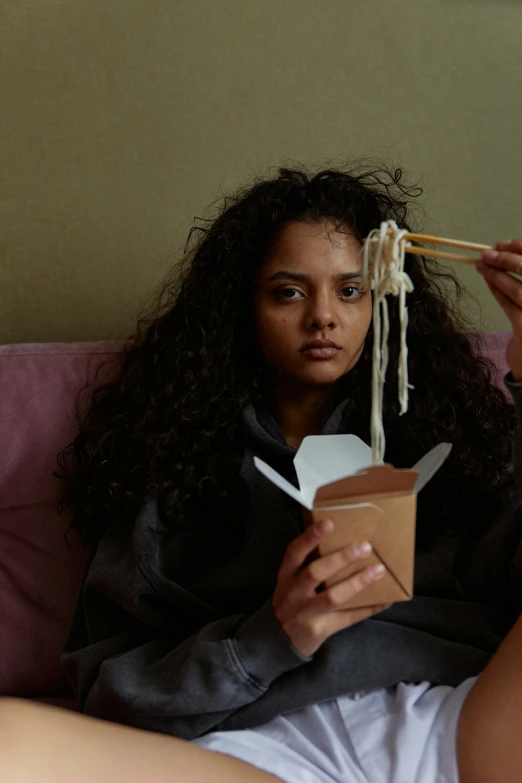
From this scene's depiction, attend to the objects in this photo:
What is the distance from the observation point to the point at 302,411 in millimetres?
1281

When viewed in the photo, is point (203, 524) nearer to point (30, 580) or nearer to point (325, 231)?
point (30, 580)

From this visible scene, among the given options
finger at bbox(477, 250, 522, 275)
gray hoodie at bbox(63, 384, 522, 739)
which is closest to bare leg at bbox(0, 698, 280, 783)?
gray hoodie at bbox(63, 384, 522, 739)

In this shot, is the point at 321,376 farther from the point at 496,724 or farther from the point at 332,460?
the point at 496,724

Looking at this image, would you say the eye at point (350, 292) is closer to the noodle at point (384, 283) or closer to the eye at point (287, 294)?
the eye at point (287, 294)

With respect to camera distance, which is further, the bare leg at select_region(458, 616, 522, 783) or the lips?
the lips

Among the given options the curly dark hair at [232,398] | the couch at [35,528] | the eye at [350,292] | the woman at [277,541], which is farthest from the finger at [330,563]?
the couch at [35,528]

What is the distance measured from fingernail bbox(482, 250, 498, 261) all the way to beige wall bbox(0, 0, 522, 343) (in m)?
0.74

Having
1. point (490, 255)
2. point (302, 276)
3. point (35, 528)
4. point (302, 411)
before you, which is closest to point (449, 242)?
point (490, 255)

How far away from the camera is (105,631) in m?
1.19

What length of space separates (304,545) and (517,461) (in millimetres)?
309

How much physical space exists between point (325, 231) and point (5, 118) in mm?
718

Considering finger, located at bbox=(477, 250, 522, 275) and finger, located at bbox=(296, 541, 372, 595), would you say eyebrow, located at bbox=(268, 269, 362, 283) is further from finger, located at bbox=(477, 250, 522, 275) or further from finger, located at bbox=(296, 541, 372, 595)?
finger, located at bbox=(296, 541, 372, 595)

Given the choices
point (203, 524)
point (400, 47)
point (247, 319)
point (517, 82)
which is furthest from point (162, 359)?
point (517, 82)

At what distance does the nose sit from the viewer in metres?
1.14
